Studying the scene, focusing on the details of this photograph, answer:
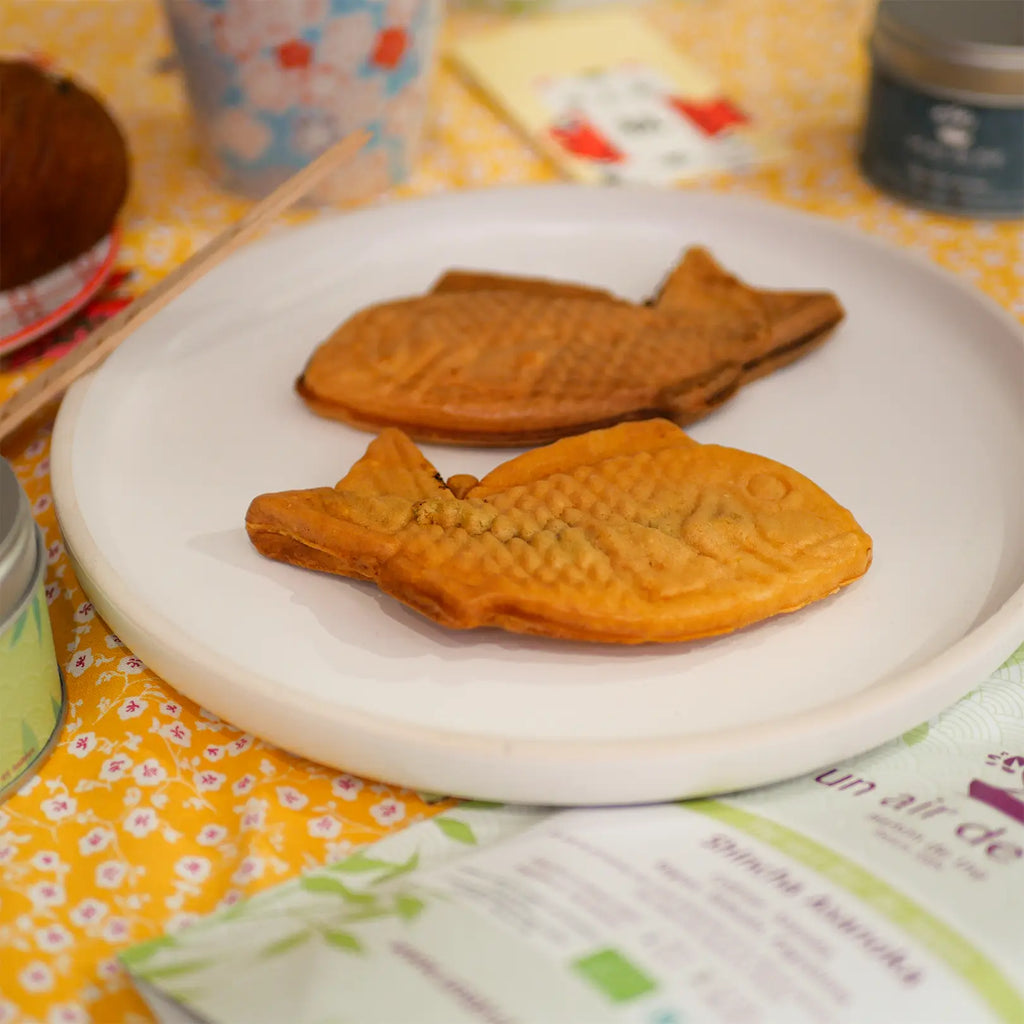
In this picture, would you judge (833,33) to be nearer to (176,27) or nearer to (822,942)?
(176,27)

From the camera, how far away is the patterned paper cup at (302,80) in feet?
4.18

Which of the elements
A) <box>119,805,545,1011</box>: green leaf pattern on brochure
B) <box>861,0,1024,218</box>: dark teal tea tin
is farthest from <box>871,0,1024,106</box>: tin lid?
<box>119,805,545,1011</box>: green leaf pattern on brochure

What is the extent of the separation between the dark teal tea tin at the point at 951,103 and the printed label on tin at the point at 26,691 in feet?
3.43

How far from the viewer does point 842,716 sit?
0.74 m

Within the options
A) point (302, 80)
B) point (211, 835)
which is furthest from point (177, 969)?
point (302, 80)

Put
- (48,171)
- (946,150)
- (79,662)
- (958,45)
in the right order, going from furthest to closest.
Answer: (946,150)
(958,45)
(48,171)
(79,662)

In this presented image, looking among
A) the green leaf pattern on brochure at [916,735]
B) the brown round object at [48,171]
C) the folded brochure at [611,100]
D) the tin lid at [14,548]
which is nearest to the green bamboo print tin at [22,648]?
the tin lid at [14,548]

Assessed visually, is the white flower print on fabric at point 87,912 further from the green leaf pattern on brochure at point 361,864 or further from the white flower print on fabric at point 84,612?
the white flower print on fabric at point 84,612

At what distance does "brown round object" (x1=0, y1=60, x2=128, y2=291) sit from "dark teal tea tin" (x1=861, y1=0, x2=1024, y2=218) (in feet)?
2.75

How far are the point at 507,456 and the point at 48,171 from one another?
526 mm

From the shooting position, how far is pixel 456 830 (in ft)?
2.46

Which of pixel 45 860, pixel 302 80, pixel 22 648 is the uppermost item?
pixel 302 80

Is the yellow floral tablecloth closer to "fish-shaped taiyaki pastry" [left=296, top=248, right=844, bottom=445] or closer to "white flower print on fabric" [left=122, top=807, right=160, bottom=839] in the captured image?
"white flower print on fabric" [left=122, top=807, right=160, bottom=839]

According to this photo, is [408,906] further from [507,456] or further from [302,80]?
[302,80]
